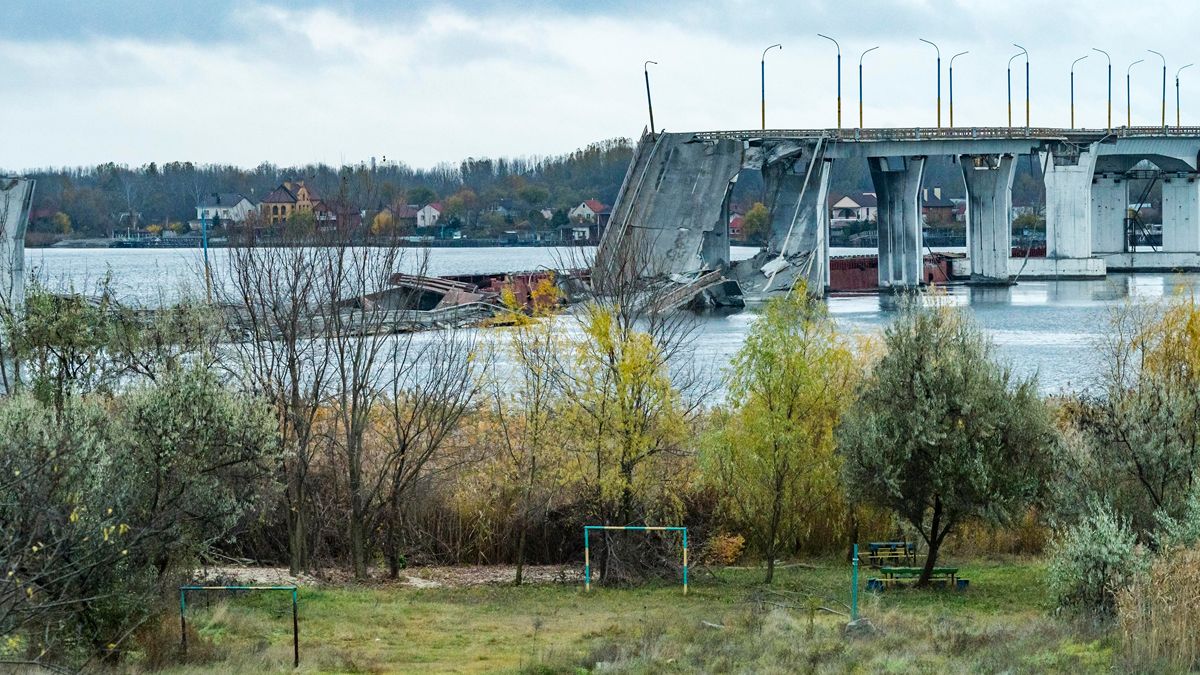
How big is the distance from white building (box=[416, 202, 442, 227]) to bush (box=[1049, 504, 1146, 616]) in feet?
494

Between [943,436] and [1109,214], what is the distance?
102m

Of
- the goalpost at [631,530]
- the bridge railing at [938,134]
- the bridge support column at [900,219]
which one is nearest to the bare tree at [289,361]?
the goalpost at [631,530]

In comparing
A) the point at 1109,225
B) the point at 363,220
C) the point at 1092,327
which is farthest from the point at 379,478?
the point at 1109,225

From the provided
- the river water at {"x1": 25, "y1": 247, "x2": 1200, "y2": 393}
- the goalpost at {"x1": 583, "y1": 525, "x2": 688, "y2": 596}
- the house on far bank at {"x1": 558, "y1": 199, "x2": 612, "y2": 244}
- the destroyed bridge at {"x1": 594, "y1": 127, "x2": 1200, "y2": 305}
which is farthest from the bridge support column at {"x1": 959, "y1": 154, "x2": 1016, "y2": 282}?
the goalpost at {"x1": 583, "y1": 525, "x2": 688, "y2": 596}

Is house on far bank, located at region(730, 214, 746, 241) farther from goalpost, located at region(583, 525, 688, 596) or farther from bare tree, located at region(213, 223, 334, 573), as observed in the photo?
goalpost, located at region(583, 525, 688, 596)

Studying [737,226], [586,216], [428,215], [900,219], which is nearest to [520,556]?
[900,219]

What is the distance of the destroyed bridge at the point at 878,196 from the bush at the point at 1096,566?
41979 millimetres

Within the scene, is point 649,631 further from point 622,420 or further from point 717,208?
point 717,208

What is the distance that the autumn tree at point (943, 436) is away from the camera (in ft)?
84.5

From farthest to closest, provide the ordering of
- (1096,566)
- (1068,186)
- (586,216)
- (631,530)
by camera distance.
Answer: (586,216)
(1068,186)
(631,530)
(1096,566)

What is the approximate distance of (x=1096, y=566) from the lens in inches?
800

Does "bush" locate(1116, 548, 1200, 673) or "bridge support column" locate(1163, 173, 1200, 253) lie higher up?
"bridge support column" locate(1163, 173, 1200, 253)

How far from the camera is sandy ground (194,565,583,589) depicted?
85.2ft

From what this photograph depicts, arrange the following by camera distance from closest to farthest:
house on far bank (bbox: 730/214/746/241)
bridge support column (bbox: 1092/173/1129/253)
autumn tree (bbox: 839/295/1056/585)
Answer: autumn tree (bbox: 839/295/1056/585) < bridge support column (bbox: 1092/173/1129/253) < house on far bank (bbox: 730/214/746/241)
